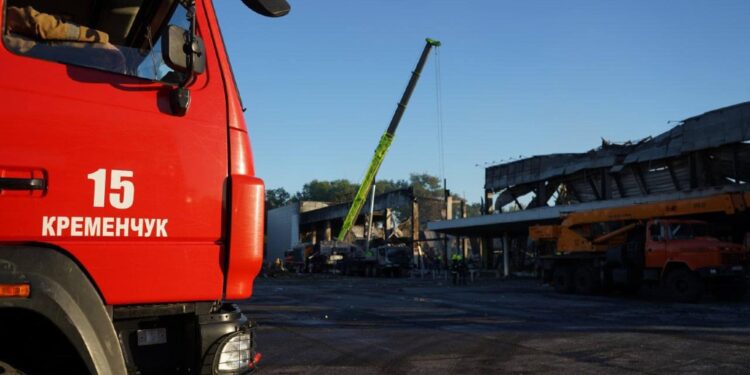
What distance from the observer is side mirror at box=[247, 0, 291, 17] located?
12.5 ft

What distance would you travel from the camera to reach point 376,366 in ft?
25.0

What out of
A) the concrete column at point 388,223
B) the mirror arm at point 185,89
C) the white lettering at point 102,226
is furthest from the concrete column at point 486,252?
the white lettering at point 102,226

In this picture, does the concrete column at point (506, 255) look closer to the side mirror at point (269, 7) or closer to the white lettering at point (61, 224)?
the side mirror at point (269, 7)

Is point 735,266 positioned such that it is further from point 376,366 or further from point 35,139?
point 35,139

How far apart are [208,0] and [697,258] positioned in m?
18.2

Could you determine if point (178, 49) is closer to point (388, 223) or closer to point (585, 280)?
point (585, 280)

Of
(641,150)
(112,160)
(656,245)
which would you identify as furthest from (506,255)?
(112,160)

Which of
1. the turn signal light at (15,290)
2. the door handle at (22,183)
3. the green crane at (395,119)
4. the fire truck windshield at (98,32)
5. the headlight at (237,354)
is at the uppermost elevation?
the green crane at (395,119)

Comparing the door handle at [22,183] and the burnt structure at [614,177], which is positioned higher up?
the burnt structure at [614,177]

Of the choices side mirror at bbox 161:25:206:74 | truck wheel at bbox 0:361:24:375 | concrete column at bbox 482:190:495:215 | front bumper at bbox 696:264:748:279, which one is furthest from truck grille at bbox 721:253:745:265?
concrete column at bbox 482:190:495:215

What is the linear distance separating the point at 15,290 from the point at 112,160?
0.79 meters

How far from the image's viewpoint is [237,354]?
3.55 m

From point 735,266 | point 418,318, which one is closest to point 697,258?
point 735,266

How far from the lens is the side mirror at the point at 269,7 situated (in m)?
3.80
